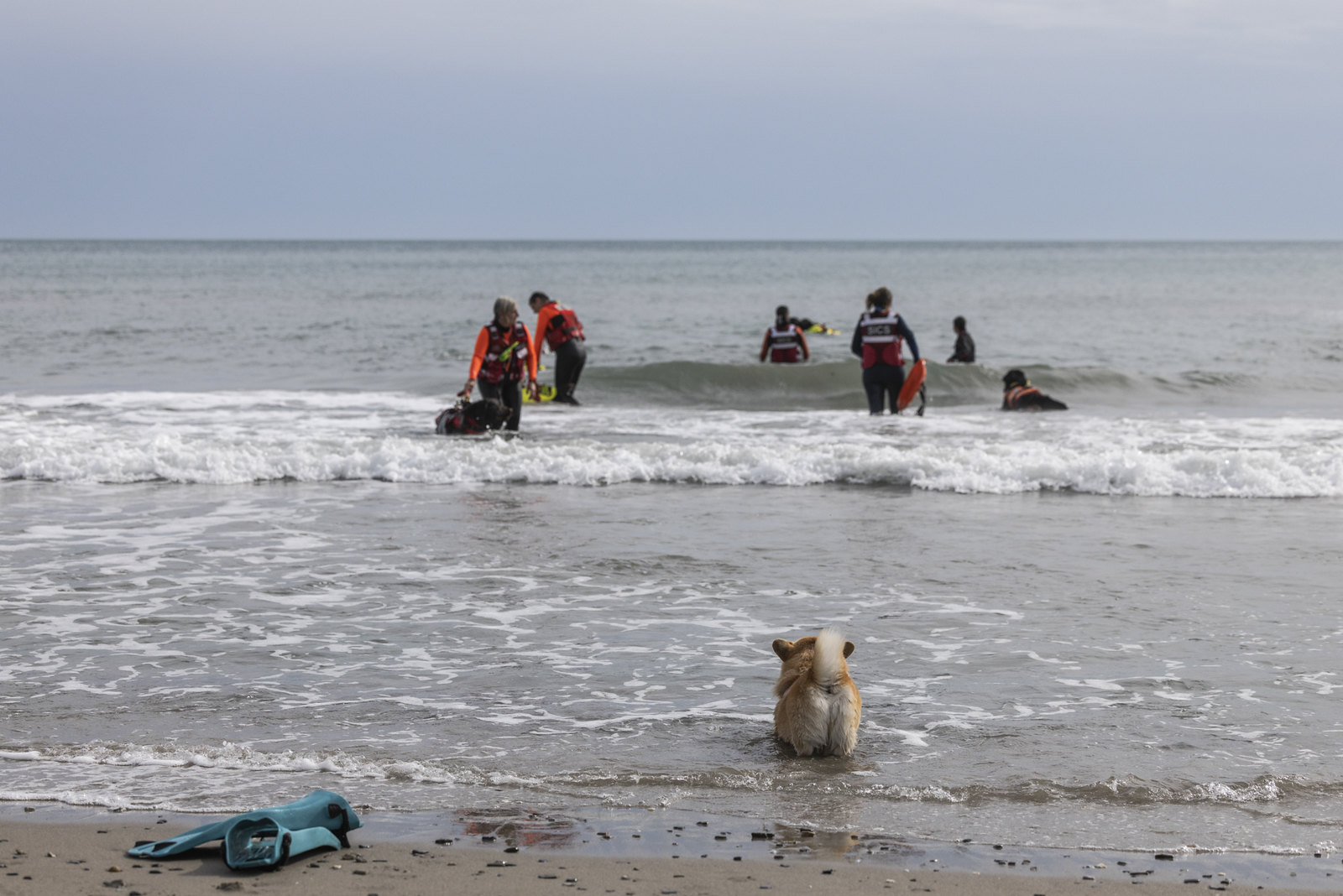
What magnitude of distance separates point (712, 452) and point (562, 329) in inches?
209

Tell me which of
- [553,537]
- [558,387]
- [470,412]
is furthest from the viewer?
[558,387]

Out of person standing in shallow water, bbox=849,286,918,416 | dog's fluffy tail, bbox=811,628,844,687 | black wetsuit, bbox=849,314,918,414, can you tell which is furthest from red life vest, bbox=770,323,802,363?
dog's fluffy tail, bbox=811,628,844,687

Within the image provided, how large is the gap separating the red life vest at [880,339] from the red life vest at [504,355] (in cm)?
407

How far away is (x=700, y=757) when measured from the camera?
16.2ft

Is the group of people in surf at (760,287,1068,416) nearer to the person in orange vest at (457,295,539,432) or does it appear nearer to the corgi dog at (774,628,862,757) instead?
the person in orange vest at (457,295,539,432)

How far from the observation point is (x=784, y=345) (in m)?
20.8

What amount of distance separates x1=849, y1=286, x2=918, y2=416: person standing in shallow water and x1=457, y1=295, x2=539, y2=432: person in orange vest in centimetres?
390

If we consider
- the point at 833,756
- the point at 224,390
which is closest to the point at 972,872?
the point at 833,756

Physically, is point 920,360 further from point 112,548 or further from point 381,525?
point 112,548

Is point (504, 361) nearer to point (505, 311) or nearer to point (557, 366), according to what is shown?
point (505, 311)

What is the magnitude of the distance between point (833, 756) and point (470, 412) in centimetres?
1027

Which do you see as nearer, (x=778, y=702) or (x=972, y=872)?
(x=972, y=872)

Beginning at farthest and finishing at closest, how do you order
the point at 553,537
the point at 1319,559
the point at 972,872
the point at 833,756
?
the point at 553,537 → the point at 1319,559 → the point at 833,756 → the point at 972,872

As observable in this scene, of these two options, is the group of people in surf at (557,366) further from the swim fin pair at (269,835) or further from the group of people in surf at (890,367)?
the swim fin pair at (269,835)
